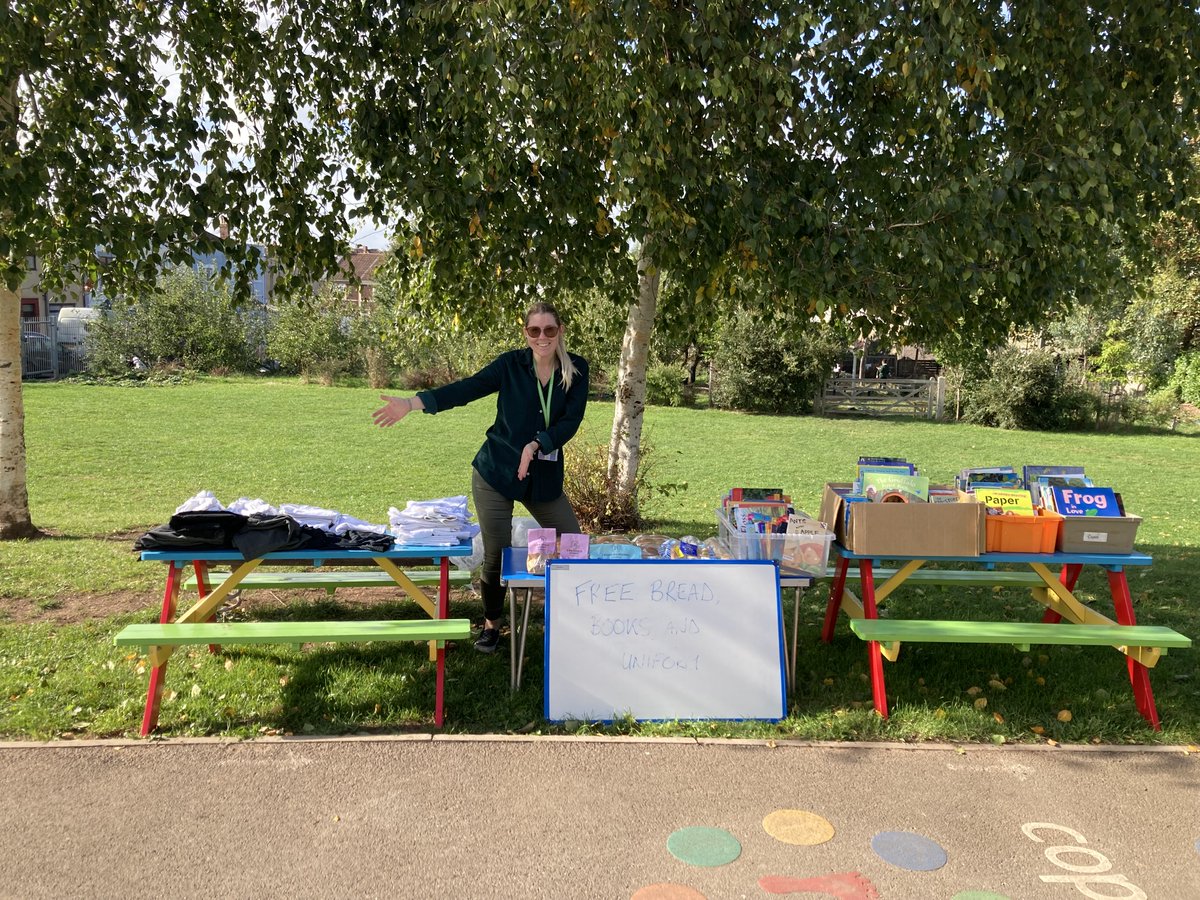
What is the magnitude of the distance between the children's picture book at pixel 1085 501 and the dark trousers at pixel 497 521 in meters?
2.62

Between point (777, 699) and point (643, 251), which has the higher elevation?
point (643, 251)

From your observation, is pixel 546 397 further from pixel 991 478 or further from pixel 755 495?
pixel 991 478

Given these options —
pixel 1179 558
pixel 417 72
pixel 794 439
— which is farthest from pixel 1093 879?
pixel 794 439

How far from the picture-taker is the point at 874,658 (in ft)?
14.8

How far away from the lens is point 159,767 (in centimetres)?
376

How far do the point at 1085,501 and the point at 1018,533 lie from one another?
1.67 feet

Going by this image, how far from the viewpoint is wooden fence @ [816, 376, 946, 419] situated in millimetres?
28062

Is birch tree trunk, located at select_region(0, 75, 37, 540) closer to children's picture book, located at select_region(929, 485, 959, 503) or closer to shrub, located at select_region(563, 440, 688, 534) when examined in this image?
shrub, located at select_region(563, 440, 688, 534)

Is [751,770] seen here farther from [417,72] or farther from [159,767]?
[417,72]

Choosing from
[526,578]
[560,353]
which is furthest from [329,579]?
[560,353]

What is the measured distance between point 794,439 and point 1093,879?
18.0 metres

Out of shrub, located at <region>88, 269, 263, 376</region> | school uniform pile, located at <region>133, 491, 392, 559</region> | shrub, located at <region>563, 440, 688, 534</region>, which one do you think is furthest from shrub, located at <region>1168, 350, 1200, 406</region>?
shrub, located at <region>88, 269, 263, 376</region>

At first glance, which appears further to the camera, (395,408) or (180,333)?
(180,333)

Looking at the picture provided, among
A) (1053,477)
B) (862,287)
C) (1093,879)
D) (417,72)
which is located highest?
(417,72)
